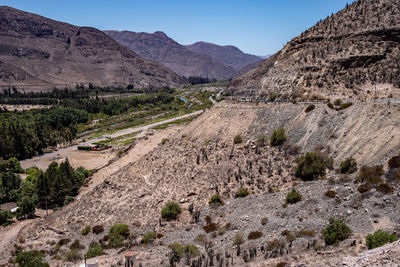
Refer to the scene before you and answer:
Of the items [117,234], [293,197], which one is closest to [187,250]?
[117,234]

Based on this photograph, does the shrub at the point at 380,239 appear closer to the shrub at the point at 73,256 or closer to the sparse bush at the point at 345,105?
the sparse bush at the point at 345,105

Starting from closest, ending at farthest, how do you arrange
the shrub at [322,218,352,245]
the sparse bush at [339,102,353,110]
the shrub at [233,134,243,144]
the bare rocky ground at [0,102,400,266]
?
1. the shrub at [322,218,352,245]
2. the bare rocky ground at [0,102,400,266]
3. the sparse bush at [339,102,353,110]
4. the shrub at [233,134,243,144]

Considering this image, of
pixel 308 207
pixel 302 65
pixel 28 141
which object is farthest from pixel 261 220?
pixel 28 141

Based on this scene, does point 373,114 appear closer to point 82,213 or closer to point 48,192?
point 82,213

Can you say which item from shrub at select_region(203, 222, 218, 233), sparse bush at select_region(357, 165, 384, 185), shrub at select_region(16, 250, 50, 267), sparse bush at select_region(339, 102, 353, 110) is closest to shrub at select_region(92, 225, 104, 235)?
shrub at select_region(16, 250, 50, 267)

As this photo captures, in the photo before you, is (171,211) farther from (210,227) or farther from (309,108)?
(309,108)

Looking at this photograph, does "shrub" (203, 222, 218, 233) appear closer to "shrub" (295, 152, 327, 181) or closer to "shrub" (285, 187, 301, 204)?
"shrub" (285, 187, 301, 204)

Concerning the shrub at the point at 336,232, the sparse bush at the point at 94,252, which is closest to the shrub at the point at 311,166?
the shrub at the point at 336,232
